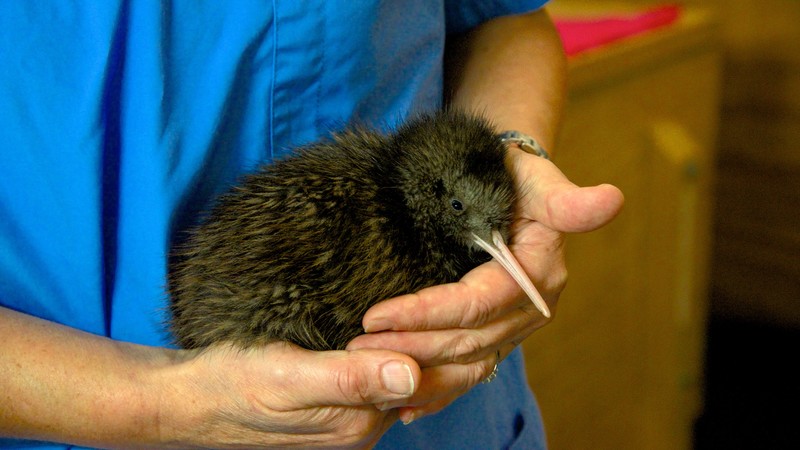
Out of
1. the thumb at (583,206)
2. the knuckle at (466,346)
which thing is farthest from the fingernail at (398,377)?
the thumb at (583,206)

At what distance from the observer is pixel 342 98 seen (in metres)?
0.97

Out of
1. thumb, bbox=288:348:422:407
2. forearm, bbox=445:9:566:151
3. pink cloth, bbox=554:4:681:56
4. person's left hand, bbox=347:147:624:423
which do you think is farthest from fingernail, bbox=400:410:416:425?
pink cloth, bbox=554:4:681:56

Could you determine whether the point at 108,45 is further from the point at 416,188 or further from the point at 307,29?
the point at 416,188

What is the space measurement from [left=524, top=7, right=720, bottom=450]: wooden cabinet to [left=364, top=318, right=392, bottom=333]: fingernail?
4.07ft

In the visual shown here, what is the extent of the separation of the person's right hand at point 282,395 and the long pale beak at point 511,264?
0.56ft

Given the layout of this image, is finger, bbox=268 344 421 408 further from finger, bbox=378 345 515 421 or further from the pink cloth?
the pink cloth

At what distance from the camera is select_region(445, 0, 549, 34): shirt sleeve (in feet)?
3.93

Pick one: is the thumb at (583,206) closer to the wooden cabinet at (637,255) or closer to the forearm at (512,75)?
the forearm at (512,75)

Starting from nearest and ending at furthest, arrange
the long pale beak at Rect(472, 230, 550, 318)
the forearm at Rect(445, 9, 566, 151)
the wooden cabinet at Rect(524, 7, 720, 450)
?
the long pale beak at Rect(472, 230, 550, 318) < the forearm at Rect(445, 9, 566, 151) < the wooden cabinet at Rect(524, 7, 720, 450)

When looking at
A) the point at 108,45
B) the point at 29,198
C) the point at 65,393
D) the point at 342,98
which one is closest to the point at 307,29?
the point at 342,98

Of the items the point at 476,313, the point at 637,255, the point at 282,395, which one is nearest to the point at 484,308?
the point at 476,313

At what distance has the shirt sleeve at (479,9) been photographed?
3.93ft

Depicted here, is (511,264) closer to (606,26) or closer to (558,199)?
(558,199)

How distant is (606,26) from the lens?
2412 mm
